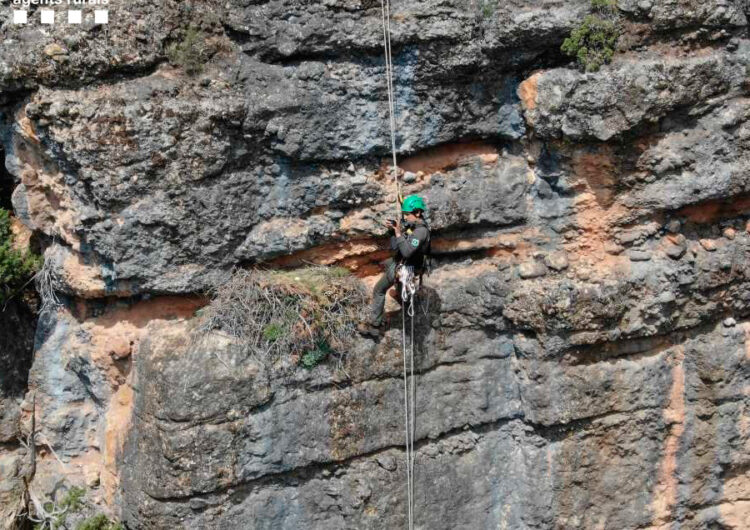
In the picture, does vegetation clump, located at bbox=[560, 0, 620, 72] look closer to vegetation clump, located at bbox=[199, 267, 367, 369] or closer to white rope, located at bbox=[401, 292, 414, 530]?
white rope, located at bbox=[401, 292, 414, 530]

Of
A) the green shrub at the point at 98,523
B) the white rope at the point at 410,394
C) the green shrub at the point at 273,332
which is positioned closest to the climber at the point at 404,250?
the white rope at the point at 410,394

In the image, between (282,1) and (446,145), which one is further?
(446,145)

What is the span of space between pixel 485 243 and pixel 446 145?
3.32 ft

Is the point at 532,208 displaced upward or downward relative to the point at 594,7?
downward

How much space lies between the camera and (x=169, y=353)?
8172 millimetres

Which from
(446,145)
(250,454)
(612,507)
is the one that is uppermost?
(446,145)

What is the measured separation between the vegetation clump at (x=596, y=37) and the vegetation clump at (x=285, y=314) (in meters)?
2.92

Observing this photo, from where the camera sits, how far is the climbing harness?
321 inches

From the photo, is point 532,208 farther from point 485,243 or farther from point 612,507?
point 612,507

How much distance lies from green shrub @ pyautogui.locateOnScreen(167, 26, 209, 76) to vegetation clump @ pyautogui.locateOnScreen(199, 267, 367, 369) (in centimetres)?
186

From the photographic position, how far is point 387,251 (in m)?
8.88

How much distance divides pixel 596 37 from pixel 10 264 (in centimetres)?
600

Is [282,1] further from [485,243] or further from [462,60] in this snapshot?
[485,243]

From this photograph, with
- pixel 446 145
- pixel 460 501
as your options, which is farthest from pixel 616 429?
pixel 446 145
